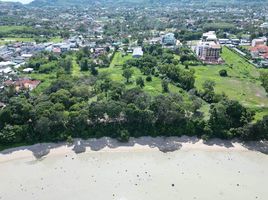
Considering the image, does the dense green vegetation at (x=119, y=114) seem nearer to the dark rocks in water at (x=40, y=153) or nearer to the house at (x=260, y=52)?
the dark rocks in water at (x=40, y=153)

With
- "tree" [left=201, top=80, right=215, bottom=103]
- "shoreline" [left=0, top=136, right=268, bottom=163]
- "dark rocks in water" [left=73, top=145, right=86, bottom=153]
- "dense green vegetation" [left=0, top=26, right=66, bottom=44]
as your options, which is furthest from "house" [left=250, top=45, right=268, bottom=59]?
"dense green vegetation" [left=0, top=26, right=66, bottom=44]

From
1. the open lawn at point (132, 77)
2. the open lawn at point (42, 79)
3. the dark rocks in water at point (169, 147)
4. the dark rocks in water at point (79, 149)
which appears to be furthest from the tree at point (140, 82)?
the dark rocks in water at point (79, 149)

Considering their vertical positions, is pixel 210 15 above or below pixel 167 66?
below

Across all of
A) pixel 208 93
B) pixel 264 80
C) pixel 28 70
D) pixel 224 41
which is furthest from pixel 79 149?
pixel 224 41

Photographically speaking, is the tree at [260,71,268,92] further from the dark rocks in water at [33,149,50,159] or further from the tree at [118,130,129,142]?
the dark rocks in water at [33,149,50,159]

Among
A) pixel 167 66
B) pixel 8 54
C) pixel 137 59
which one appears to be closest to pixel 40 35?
pixel 8 54

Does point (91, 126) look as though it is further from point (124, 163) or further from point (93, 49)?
point (93, 49)

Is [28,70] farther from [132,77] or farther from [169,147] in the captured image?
[169,147]
